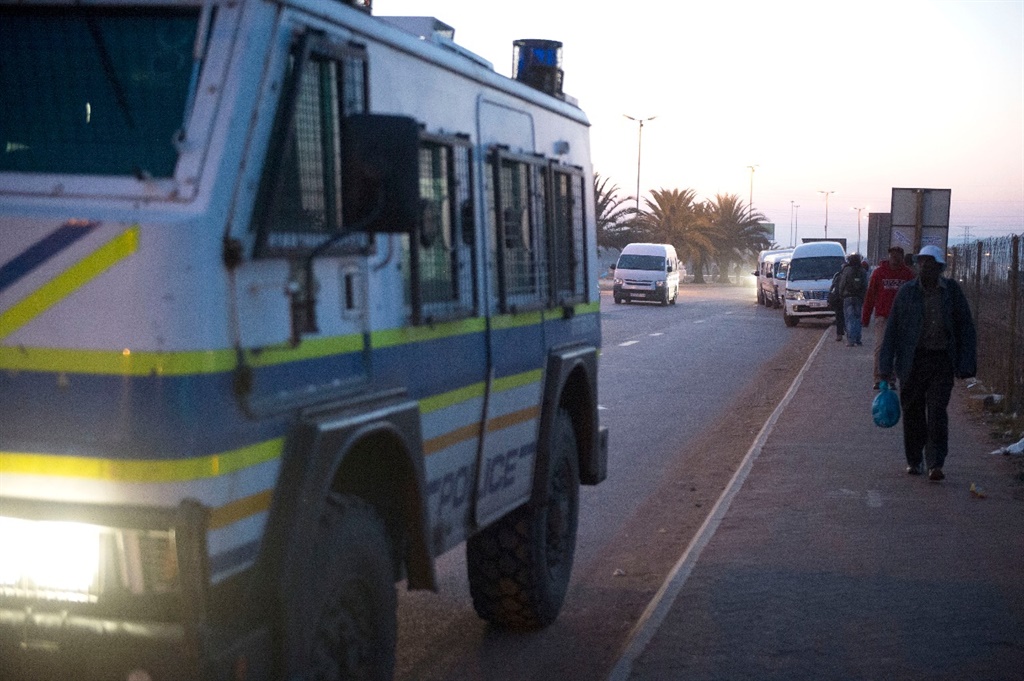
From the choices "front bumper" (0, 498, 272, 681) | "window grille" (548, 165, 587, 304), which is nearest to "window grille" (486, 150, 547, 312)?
"window grille" (548, 165, 587, 304)

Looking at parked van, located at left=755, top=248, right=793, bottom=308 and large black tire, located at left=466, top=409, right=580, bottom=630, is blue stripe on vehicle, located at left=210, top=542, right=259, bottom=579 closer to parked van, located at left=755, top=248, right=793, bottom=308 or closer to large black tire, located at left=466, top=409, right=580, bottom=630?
large black tire, located at left=466, top=409, right=580, bottom=630

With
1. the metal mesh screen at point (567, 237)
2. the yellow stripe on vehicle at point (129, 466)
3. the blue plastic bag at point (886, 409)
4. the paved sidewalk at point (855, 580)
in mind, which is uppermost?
the metal mesh screen at point (567, 237)

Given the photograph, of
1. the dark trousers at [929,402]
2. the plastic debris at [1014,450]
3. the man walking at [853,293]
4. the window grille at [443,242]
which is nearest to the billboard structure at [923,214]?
the man walking at [853,293]

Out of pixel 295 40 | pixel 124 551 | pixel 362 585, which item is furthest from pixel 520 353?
pixel 124 551

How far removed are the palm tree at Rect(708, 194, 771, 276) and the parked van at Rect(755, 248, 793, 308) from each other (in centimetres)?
4637

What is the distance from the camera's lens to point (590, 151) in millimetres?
8016

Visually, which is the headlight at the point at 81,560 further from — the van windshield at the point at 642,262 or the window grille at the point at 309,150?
the van windshield at the point at 642,262

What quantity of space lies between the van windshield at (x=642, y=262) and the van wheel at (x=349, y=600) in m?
45.3

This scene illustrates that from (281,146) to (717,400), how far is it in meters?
15.6

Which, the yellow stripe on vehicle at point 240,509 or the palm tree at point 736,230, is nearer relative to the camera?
the yellow stripe on vehicle at point 240,509

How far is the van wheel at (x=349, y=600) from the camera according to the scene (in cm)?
398

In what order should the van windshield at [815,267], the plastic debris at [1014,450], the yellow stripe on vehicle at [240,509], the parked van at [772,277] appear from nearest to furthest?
the yellow stripe on vehicle at [240,509] → the plastic debris at [1014,450] → the van windshield at [815,267] → the parked van at [772,277]

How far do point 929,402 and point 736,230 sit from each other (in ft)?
308

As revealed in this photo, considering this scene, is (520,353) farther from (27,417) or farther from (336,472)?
(27,417)
